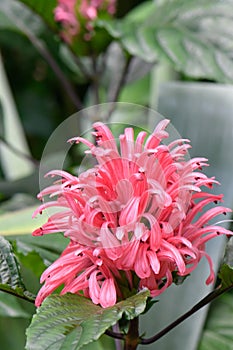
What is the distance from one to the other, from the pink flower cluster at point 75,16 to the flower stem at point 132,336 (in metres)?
0.39

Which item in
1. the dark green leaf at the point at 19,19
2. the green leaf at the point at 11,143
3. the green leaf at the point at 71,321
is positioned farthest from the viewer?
the green leaf at the point at 11,143

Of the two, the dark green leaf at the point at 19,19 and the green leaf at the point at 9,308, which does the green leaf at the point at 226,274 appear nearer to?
the green leaf at the point at 9,308

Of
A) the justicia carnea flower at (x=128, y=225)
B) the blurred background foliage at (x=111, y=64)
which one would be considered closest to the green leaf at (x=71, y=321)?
the justicia carnea flower at (x=128, y=225)

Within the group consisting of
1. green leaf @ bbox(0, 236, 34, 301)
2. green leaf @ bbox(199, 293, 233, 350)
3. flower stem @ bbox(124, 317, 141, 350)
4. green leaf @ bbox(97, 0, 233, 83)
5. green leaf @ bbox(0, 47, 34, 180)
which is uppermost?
green leaf @ bbox(97, 0, 233, 83)

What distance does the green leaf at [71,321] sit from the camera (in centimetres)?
27

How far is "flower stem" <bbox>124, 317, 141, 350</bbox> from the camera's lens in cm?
33

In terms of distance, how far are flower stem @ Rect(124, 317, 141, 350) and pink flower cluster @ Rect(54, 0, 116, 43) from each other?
1.28 feet

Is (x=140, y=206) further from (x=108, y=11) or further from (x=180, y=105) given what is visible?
(x=108, y=11)

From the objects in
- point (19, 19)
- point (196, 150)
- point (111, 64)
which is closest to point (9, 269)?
point (196, 150)

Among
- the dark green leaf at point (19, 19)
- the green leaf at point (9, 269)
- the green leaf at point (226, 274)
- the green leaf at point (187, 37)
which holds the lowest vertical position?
the green leaf at point (9, 269)

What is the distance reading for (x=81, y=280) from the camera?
325 millimetres

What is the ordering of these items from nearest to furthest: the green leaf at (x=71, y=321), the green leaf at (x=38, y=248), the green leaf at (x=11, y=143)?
the green leaf at (x=71, y=321)
the green leaf at (x=38, y=248)
the green leaf at (x=11, y=143)

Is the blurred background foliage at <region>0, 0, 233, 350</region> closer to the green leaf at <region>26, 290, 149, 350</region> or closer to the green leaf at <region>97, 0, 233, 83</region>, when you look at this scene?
the green leaf at <region>97, 0, 233, 83</region>

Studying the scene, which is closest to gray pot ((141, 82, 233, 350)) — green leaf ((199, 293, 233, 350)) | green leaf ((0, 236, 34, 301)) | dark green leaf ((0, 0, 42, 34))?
green leaf ((199, 293, 233, 350))
